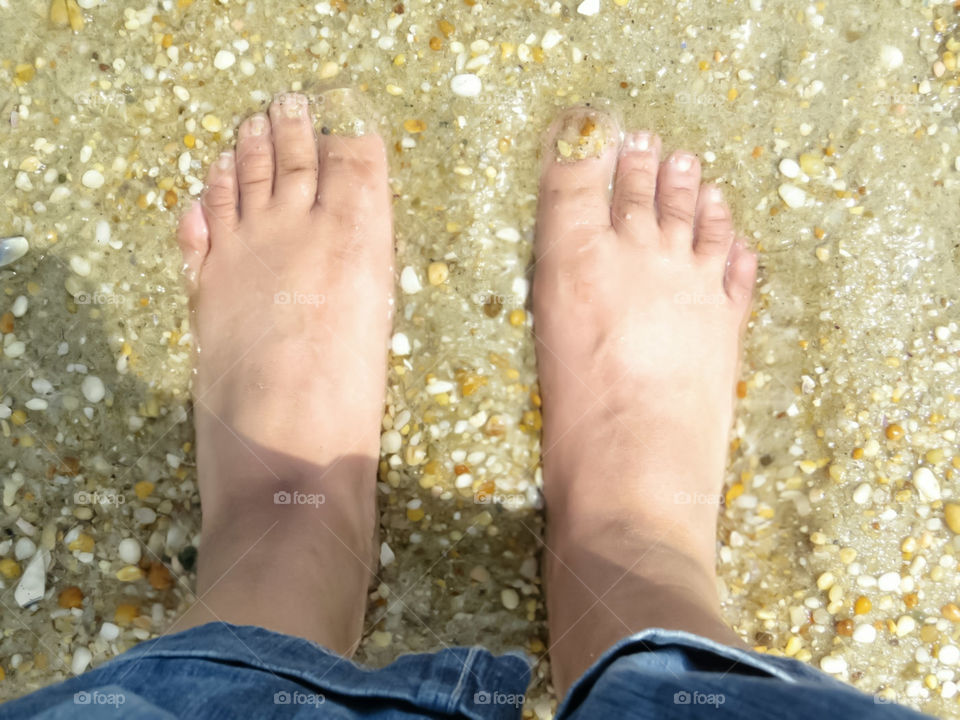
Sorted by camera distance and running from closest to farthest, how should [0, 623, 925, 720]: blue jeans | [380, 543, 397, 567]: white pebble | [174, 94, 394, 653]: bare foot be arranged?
[0, 623, 925, 720]: blue jeans → [174, 94, 394, 653]: bare foot → [380, 543, 397, 567]: white pebble

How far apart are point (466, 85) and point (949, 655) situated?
1772mm

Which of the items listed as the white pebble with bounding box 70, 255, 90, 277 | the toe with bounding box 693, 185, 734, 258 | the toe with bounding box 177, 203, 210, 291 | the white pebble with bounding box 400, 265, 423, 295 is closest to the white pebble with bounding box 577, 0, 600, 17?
the toe with bounding box 693, 185, 734, 258

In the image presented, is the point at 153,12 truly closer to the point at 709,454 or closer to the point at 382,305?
the point at 382,305

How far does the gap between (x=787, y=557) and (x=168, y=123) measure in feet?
6.10

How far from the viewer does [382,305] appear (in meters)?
1.92

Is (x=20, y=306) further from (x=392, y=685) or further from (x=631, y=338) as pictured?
(x=631, y=338)

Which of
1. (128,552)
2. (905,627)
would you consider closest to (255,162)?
(128,552)

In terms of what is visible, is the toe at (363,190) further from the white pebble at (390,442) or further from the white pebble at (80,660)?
the white pebble at (80,660)

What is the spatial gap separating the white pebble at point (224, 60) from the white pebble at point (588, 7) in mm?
854

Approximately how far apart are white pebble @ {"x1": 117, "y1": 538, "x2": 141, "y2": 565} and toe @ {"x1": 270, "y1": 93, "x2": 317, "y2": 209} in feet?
3.05

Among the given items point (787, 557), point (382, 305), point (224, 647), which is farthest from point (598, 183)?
point (224, 647)

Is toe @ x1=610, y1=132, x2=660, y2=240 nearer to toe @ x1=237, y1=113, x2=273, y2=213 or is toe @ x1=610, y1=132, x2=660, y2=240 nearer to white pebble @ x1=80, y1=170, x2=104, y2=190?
toe @ x1=237, y1=113, x2=273, y2=213

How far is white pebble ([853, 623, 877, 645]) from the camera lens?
179cm

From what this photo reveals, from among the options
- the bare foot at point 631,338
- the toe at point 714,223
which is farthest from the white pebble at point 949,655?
the toe at point 714,223
